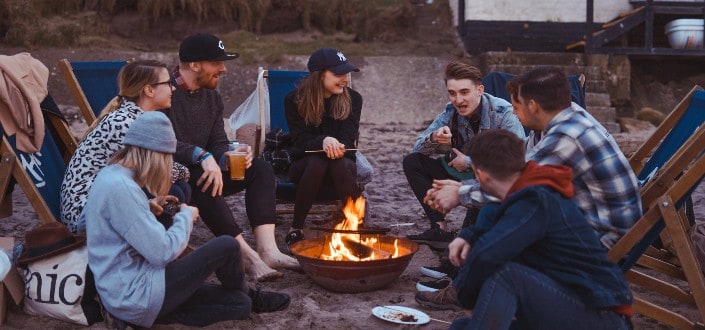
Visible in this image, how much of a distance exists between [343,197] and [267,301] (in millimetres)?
1356

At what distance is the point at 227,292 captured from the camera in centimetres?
368

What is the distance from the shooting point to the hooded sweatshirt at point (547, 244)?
259 cm

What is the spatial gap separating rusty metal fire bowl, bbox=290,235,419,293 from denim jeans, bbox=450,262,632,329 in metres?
1.35

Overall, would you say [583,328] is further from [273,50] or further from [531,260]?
[273,50]

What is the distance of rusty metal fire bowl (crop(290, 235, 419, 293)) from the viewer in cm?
400

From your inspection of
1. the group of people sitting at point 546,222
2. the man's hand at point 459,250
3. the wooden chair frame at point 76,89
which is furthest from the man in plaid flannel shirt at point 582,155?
the wooden chair frame at point 76,89

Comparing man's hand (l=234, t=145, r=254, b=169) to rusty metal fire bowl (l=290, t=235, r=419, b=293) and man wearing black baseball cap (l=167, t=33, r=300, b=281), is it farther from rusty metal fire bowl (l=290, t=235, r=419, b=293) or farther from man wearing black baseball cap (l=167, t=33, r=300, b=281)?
rusty metal fire bowl (l=290, t=235, r=419, b=293)

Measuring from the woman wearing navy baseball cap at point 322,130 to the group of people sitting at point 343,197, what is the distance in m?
0.02

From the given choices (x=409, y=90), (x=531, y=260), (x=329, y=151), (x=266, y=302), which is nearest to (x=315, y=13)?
(x=409, y=90)

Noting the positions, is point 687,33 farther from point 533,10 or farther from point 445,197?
point 445,197

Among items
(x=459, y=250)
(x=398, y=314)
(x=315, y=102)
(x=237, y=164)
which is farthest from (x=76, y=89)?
(x=459, y=250)

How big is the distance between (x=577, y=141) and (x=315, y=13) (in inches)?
461

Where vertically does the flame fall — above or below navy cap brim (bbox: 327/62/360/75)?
below

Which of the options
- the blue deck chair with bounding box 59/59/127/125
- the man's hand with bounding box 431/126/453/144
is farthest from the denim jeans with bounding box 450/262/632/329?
the blue deck chair with bounding box 59/59/127/125
